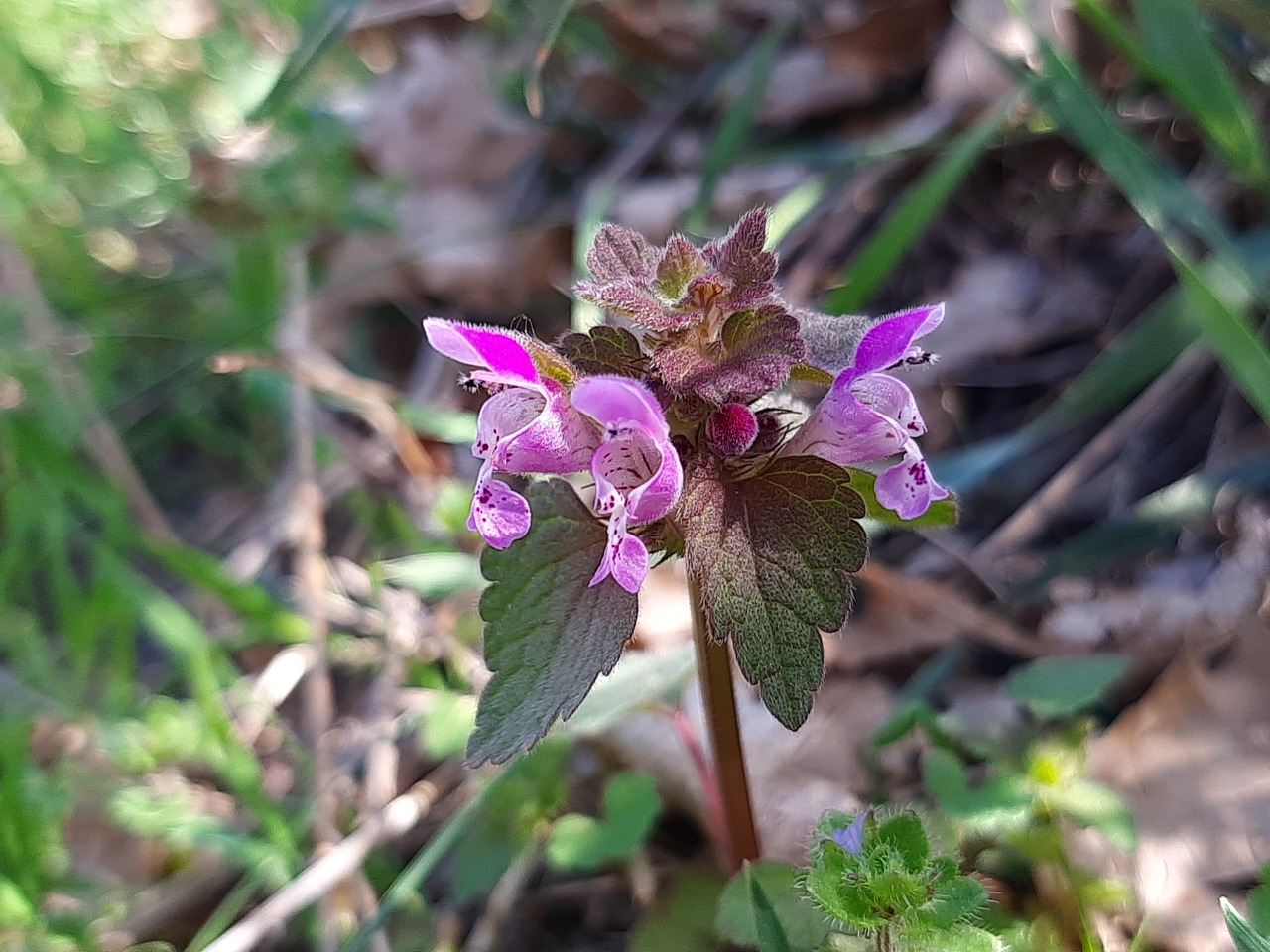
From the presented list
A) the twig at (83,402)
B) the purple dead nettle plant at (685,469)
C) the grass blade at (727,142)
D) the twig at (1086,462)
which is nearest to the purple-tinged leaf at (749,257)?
the purple dead nettle plant at (685,469)

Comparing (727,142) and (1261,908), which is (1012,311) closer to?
(727,142)

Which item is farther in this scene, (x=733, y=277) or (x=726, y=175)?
(x=726, y=175)

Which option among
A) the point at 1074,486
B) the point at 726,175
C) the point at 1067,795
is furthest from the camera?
the point at 726,175

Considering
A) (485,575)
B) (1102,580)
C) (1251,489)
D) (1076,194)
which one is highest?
(485,575)

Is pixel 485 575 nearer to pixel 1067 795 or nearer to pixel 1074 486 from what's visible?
pixel 1067 795

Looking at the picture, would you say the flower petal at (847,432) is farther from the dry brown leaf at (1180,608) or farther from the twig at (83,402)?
the twig at (83,402)

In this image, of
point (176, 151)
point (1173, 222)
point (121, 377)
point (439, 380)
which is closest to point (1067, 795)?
point (1173, 222)

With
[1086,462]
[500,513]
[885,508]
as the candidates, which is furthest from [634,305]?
[1086,462]
